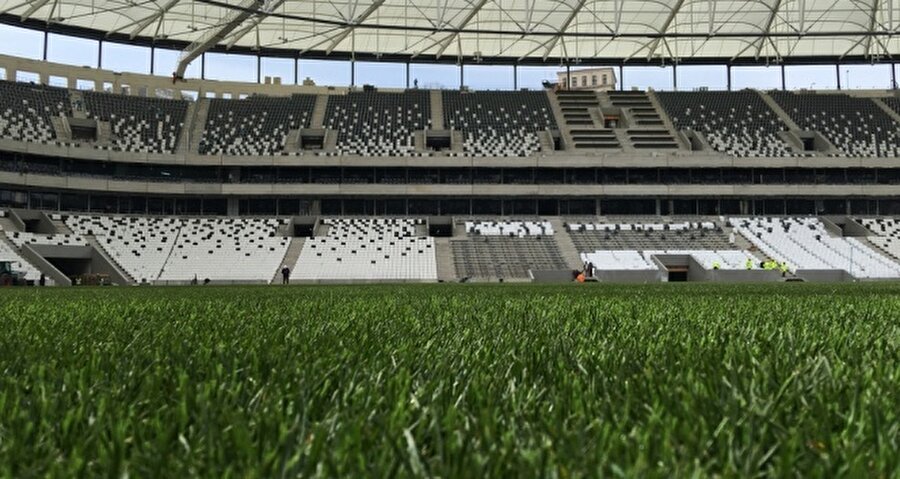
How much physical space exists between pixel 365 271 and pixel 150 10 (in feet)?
78.7

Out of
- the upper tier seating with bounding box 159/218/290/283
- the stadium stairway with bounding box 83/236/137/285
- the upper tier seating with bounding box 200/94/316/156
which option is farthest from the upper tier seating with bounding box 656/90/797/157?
the stadium stairway with bounding box 83/236/137/285

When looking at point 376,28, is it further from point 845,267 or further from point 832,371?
point 832,371

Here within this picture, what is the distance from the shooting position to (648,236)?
5116 cm

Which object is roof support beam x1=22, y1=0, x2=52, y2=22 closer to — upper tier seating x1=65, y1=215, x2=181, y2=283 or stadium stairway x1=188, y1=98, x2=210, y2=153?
stadium stairway x1=188, y1=98, x2=210, y2=153

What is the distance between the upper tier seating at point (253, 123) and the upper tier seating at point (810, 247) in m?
35.7

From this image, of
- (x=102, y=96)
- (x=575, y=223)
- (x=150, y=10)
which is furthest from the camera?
(x=102, y=96)

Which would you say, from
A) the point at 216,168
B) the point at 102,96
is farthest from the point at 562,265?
the point at 102,96

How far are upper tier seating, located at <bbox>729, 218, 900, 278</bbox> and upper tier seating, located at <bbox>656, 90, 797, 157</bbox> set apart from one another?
6.50 m

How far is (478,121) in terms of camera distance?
204ft

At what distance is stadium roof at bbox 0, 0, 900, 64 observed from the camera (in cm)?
5019

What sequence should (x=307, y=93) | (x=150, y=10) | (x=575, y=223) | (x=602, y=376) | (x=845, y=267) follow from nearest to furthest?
(x=602, y=376)
(x=845, y=267)
(x=150, y=10)
(x=575, y=223)
(x=307, y=93)

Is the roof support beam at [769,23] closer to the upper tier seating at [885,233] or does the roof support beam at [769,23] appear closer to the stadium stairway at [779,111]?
the stadium stairway at [779,111]

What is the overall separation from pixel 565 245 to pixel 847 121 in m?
30.6

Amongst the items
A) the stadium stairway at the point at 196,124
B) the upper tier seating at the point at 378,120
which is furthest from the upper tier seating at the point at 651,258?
the stadium stairway at the point at 196,124
